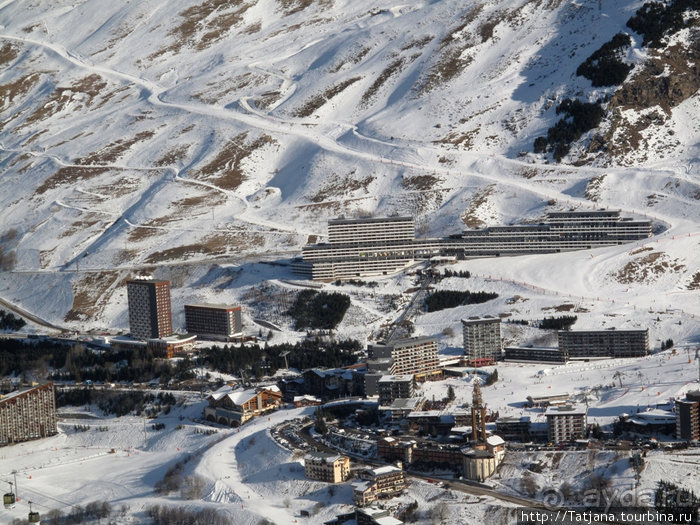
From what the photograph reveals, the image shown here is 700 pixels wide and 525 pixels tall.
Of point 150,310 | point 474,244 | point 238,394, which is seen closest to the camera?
point 238,394

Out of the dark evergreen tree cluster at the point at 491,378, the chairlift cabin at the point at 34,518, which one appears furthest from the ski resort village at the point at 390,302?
the chairlift cabin at the point at 34,518

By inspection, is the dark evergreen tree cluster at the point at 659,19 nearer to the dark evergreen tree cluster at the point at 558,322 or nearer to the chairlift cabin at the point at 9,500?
the dark evergreen tree cluster at the point at 558,322

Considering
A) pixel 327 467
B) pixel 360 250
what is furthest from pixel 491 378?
pixel 360 250

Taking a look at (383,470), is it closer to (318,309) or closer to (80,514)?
(80,514)

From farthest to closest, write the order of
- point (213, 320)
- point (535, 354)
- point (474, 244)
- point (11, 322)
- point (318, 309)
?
point (11, 322)
point (474, 244)
point (318, 309)
point (213, 320)
point (535, 354)

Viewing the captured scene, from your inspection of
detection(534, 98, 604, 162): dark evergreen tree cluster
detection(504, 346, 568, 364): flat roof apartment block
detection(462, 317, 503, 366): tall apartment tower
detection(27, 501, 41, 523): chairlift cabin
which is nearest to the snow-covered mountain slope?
detection(534, 98, 604, 162): dark evergreen tree cluster

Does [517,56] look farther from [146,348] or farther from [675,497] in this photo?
[675,497]

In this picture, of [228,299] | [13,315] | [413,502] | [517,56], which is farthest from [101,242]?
[413,502]
